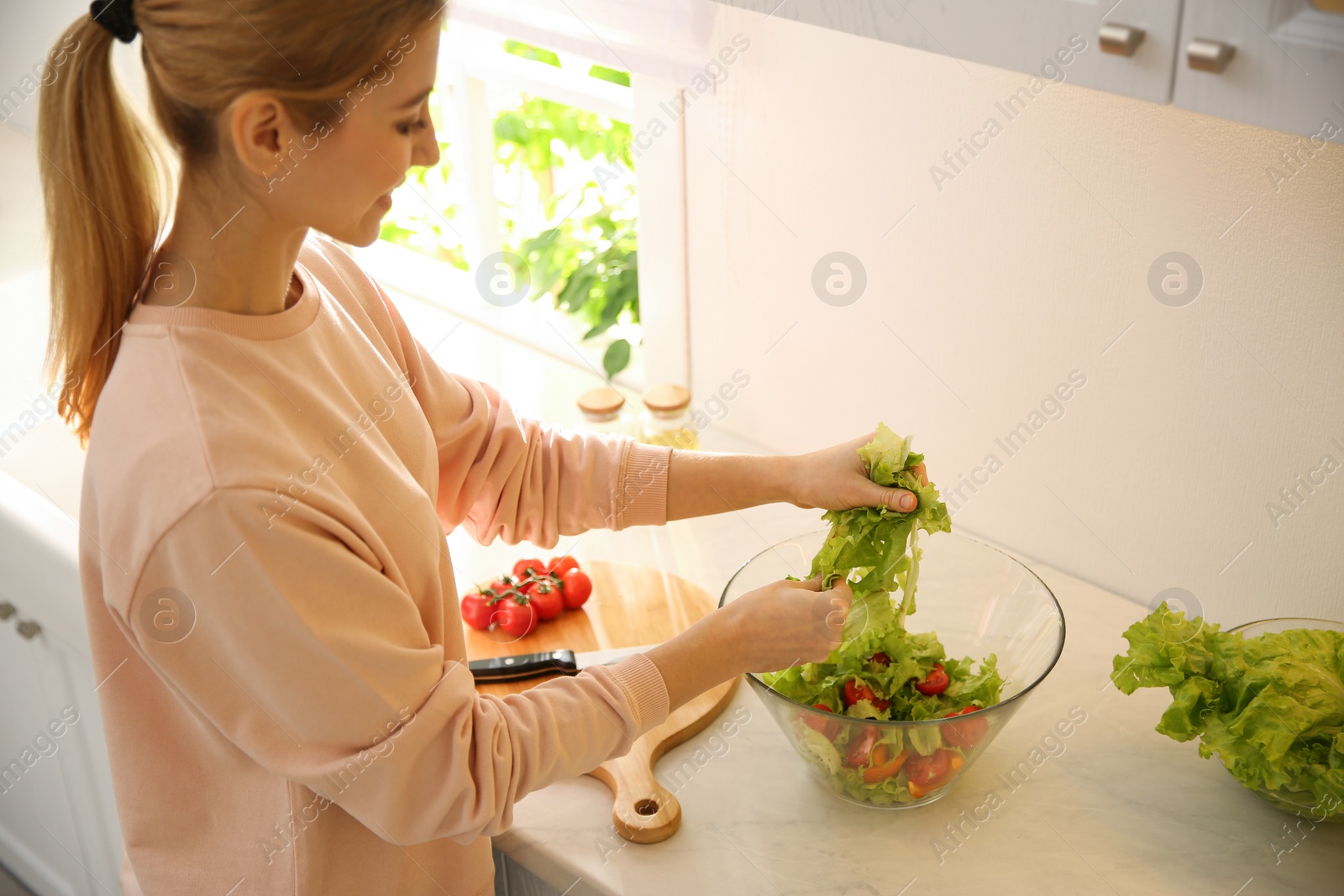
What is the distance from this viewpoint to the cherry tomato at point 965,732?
1.08 metres

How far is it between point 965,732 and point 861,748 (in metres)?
0.10

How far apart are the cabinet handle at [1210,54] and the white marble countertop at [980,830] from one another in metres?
0.72

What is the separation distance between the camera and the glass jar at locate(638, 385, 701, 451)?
1657 millimetres

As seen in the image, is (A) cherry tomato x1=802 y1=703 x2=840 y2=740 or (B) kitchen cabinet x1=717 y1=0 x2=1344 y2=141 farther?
(A) cherry tomato x1=802 y1=703 x2=840 y2=740

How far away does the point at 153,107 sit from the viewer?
2.61ft

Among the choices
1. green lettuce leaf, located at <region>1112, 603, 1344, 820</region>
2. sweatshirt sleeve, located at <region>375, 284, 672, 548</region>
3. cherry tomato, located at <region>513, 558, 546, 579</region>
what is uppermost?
green lettuce leaf, located at <region>1112, 603, 1344, 820</region>

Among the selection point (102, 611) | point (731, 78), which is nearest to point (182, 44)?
point (102, 611)

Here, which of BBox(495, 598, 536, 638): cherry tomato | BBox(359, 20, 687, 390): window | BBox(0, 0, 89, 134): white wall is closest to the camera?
BBox(495, 598, 536, 638): cherry tomato

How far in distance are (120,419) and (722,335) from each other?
3.51 ft

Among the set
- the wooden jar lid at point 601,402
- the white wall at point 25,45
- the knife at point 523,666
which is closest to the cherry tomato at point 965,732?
the knife at point 523,666

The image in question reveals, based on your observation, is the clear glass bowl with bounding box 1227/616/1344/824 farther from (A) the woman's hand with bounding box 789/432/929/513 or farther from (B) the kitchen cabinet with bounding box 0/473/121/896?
(B) the kitchen cabinet with bounding box 0/473/121/896

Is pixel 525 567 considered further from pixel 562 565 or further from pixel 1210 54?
pixel 1210 54

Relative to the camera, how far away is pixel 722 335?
174 centimetres

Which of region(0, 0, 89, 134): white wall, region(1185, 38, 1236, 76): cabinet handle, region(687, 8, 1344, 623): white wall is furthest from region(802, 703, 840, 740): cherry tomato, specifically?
region(0, 0, 89, 134): white wall
